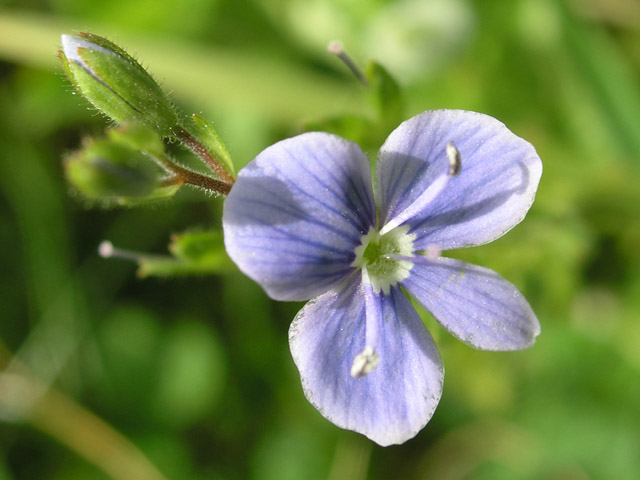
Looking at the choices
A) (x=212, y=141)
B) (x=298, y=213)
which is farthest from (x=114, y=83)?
(x=298, y=213)

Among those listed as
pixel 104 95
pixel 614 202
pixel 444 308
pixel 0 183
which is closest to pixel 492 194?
pixel 444 308

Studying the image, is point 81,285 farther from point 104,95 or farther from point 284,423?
point 104,95

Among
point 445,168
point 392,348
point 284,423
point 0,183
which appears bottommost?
point 284,423

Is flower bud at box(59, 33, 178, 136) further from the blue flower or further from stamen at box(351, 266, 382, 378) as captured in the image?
stamen at box(351, 266, 382, 378)

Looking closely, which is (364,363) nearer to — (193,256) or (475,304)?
(475,304)

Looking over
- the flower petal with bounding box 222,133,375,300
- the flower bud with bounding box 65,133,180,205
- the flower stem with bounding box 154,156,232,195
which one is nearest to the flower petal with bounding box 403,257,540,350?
the flower petal with bounding box 222,133,375,300
